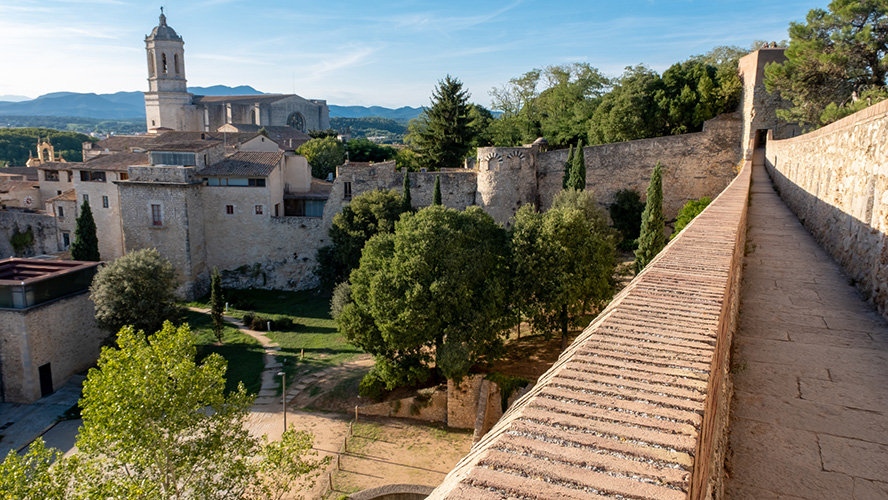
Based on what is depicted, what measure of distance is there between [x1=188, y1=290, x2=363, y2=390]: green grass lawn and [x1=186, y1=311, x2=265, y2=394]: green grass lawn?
1.09m

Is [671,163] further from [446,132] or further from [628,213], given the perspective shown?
[446,132]

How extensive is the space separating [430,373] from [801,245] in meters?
15.0

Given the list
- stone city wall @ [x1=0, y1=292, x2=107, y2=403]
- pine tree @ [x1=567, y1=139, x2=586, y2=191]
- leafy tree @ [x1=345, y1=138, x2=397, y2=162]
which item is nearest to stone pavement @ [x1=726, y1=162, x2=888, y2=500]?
pine tree @ [x1=567, y1=139, x2=586, y2=191]

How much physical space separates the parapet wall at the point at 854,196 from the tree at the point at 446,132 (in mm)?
27774

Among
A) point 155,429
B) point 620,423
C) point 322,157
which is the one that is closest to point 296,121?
point 322,157

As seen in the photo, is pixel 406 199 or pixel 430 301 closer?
pixel 430 301

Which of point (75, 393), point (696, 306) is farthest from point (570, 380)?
point (75, 393)

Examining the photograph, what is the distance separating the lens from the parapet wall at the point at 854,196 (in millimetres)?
6012

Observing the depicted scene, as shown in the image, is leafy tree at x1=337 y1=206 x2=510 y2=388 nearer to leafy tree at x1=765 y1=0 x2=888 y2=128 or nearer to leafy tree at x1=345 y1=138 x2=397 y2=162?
leafy tree at x1=765 y1=0 x2=888 y2=128

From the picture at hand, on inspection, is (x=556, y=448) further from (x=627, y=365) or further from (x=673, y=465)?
(x=627, y=365)

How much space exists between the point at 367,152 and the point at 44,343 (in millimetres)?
28316

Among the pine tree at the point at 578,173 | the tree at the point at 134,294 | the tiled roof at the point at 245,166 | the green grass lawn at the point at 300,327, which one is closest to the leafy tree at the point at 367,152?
the tiled roof at the point at 245,166

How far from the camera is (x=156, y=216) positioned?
1287 inches

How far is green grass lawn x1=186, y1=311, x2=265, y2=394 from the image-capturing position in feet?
74.6
